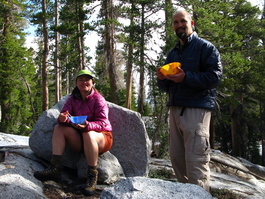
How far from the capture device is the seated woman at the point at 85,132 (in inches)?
138

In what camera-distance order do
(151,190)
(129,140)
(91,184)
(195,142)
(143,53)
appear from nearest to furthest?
(151,190) < (195,142) < (91,184) < (129,140) < (143,53)

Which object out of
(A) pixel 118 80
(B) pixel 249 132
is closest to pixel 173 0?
(A) pixel 118 80

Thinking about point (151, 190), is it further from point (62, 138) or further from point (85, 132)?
point (62, 138)

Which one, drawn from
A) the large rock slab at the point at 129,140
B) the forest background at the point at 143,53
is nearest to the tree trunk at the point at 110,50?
the forest background at the point at 143,53

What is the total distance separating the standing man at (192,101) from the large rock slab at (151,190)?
0.57 metres

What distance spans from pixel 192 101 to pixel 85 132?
148 centimetres

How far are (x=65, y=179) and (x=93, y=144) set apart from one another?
34.4 inches

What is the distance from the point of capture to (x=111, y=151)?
4609 millimetres

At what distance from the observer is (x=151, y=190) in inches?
85.8

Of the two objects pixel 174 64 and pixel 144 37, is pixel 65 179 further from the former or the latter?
pixel 144 37

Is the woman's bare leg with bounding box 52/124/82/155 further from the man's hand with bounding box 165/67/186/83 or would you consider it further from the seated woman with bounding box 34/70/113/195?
the man's hand with bounding box 165/67/186/83

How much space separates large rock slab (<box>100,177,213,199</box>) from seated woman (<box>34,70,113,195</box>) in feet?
4.16

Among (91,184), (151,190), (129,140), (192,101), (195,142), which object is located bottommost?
(91,184)

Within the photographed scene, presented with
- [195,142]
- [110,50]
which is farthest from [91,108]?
[110,50]
